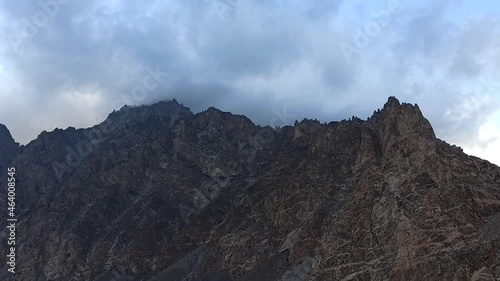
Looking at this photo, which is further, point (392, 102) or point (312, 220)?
point (392, 102)

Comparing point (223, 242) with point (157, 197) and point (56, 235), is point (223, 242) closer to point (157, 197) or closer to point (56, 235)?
point (157, 197)

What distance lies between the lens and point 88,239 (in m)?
173

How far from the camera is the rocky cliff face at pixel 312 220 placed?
286 feet

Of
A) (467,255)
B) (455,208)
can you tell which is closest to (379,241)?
(455,208)

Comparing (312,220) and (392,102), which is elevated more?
(392,102)

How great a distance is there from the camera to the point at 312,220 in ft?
399

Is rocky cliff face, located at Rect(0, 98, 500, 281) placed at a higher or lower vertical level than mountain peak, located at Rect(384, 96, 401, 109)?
lower

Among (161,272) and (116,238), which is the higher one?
(116,238)

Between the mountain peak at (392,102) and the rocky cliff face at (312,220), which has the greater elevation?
the mountain peak at (392,102)

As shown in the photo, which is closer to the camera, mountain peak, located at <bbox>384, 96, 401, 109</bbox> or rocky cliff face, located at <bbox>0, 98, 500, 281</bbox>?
rocky cliff face, located at <bbox>0, 98, 500, 281</bbox>

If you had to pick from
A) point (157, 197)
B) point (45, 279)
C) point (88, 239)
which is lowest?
point (45, 279)

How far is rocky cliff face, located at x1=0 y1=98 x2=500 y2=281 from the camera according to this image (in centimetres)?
8719

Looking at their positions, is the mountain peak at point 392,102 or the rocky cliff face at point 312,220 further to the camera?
the mountain peak at point 392,102

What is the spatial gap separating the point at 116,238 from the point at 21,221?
50458 mm
